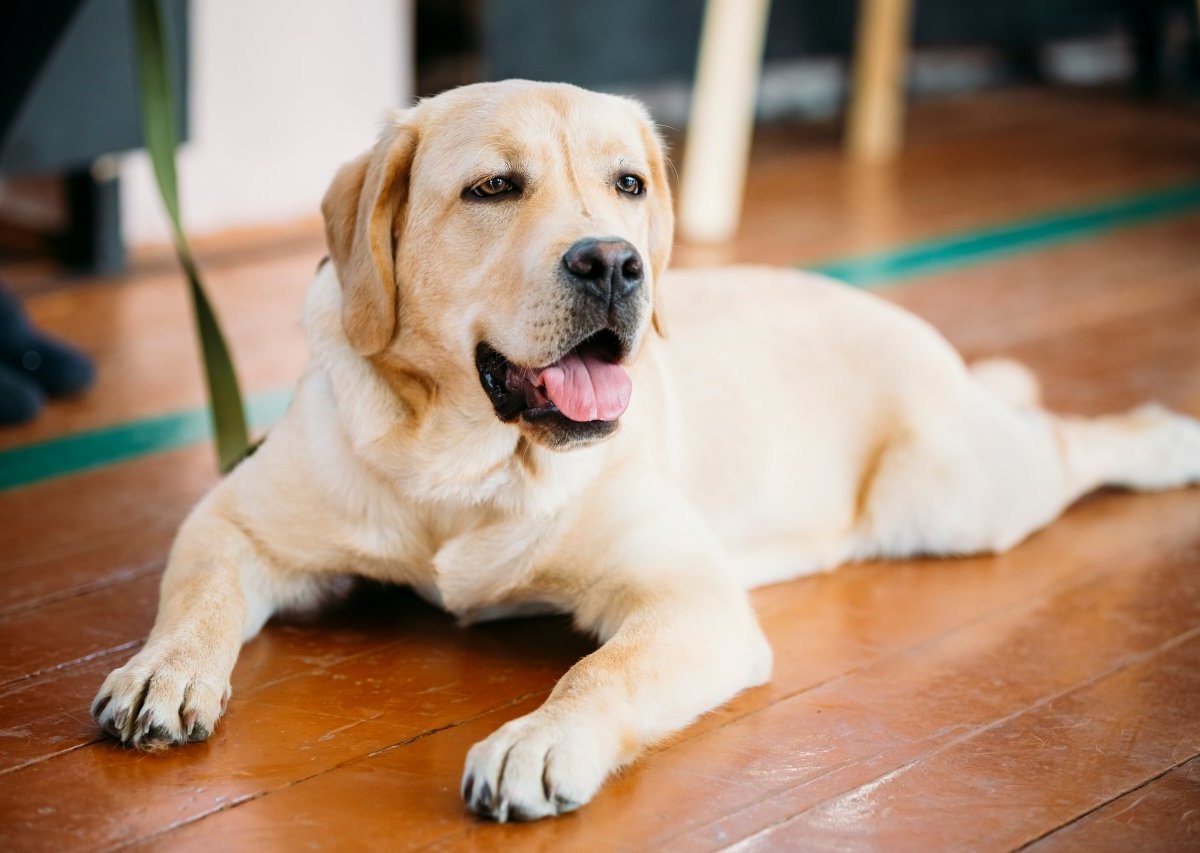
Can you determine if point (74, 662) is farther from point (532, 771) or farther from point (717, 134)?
point (717, 134)

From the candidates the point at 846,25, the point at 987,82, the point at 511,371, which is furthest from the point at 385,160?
the point at 987,82

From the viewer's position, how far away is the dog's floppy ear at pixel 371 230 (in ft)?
7.18

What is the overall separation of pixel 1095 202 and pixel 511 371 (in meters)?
4.47

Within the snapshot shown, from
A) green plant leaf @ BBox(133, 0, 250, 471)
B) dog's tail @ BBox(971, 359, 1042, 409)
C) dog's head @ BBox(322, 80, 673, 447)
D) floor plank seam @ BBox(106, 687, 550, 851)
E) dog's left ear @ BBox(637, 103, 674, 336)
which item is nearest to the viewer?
floor plank seam @ BBox(106, 687, 550, 851)

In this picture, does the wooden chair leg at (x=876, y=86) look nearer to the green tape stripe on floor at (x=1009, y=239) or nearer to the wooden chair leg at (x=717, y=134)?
the green tape stripe on floor at (x=1009, y=239)

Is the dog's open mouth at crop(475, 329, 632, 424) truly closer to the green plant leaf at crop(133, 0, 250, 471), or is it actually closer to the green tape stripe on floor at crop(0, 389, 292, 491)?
the green plant leaf at crop(133, 0, 250, 471)

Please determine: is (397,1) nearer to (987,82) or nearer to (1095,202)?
(1095,202)

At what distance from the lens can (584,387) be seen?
212cm

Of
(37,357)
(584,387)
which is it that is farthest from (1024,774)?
(37,357)

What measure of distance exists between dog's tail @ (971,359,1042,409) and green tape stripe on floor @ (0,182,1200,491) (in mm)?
1418

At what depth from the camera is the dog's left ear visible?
242 cm

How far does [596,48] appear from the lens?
6.57 meters

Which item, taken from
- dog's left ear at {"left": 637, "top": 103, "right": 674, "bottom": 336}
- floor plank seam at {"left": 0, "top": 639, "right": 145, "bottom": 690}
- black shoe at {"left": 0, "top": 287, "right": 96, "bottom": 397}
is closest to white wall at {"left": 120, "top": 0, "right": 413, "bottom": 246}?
black shoe at {"left": 0, "top": 287, "right": 96, "bottom": 397}

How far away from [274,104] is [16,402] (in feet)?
7.12
